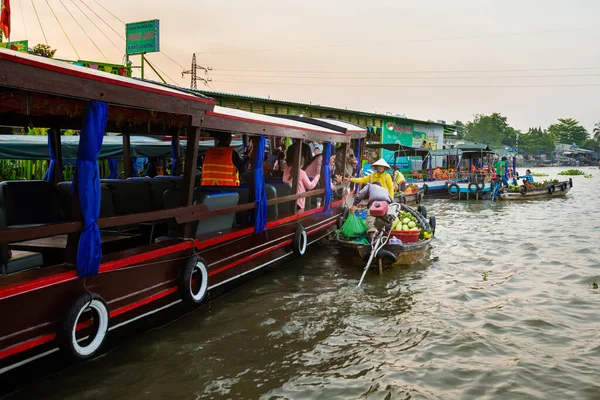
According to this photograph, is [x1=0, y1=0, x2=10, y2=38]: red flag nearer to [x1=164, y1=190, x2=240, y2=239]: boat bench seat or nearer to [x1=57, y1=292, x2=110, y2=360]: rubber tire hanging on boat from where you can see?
[x1=164, y1=190, x2=240, y2=239]: boat bench seat

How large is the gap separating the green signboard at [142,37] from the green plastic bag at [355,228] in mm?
15005

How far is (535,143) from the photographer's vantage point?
A: 3971 inches

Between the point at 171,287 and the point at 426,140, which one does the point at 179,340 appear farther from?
the point at 426,140

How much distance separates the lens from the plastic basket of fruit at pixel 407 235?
8.16 meters

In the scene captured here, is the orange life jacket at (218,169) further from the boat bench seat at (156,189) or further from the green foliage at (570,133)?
the green foliage at (570,133)

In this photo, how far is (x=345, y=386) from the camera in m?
4.19

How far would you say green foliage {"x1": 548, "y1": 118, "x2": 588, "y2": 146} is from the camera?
356 ft

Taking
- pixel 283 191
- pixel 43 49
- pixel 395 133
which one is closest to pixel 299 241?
pixel 283 191

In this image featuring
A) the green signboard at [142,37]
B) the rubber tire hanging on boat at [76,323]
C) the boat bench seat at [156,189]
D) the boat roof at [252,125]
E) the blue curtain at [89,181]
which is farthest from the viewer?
the green signboard at [142,37]

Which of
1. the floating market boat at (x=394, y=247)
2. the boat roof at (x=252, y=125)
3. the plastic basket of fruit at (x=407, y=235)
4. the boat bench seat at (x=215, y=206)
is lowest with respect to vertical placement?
the floating market boat at (x=394, y=247)

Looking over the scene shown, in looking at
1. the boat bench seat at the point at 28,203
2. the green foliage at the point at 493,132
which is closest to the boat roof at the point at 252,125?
the boat bench seat at the point at 28,203

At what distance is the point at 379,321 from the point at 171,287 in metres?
2.59

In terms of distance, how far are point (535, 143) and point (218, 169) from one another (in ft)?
357

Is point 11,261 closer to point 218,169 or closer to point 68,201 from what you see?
point 68,201
